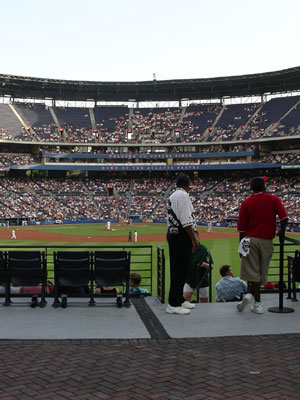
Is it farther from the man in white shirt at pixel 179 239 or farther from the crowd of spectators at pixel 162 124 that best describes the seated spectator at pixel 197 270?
the crowd of spectators at pixel 162 124

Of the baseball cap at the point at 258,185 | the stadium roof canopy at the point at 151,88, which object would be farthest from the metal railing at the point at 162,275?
the stadium roof canopy at the point at 151,88

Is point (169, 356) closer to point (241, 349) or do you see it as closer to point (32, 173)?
point (241, 349)

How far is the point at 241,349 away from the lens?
575cm

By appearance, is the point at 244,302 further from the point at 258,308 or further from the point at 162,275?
the point at 162,275

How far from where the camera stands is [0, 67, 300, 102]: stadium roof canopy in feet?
238

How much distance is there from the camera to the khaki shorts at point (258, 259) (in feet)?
24.0

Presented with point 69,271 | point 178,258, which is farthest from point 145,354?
point 69,271

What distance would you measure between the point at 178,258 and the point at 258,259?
1.39 metres

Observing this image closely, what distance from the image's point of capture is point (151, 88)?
79.1 meters

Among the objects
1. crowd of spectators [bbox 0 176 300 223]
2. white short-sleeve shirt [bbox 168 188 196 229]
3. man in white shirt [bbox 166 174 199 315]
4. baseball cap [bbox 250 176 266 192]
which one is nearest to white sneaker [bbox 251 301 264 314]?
man in white shirt [bbox 166 174 199 315]

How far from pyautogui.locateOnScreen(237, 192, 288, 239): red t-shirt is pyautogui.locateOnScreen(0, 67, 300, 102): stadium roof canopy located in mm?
67257

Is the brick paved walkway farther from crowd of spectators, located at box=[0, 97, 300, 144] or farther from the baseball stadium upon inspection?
crowd of spectators, located at box=[0, 97, 300, 144]

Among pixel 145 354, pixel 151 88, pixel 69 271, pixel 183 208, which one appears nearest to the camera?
pixel 145 354

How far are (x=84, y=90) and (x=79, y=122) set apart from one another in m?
6.37
